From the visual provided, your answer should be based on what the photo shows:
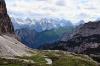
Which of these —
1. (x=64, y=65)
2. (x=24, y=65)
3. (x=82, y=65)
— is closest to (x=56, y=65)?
(x=64, y=65)

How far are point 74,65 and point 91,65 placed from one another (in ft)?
60.2

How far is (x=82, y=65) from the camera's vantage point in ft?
607

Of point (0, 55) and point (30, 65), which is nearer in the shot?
point (30, 65)

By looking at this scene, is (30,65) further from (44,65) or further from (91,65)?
(91,65)

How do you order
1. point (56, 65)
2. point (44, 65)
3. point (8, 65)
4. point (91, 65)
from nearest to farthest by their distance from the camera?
point (8, 65)
point (44, 65)
point (56, 65)
point (91, 65)

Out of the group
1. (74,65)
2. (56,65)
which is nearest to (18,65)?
(56,65)

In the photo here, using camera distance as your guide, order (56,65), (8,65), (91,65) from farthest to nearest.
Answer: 1. (91,65)
2. (56,65)
3. (8,65)

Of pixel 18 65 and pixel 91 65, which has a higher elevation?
pixel 18 65

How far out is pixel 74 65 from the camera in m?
183

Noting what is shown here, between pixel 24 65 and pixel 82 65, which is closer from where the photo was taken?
pixel 24 65

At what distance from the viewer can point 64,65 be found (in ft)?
586

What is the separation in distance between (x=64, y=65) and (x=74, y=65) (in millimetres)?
7760

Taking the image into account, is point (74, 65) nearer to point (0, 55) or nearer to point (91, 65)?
point (91, 65)

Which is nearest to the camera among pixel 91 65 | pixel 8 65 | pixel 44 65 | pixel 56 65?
pixel 8 65
